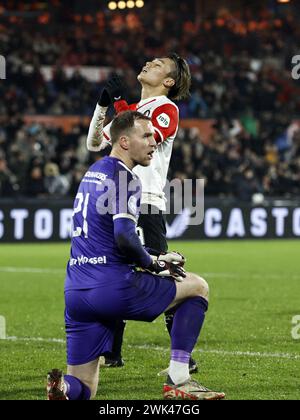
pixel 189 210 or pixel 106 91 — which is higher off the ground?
pixel 106 91

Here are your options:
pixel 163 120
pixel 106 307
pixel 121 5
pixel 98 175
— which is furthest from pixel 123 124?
pixel 121 5

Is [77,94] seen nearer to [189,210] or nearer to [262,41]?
[189,210]

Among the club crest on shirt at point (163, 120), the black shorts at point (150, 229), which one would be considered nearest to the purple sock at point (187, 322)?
the black shorts at point (150, 229)

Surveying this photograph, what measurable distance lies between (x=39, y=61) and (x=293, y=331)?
768 inches

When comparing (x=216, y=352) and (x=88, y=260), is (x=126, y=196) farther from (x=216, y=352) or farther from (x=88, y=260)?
(x=216, y=352)

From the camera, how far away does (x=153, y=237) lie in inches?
307

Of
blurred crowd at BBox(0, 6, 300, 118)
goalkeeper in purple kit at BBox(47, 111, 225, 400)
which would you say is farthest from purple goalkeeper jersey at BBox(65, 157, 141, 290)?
blurred crowd at BBox(0, 6, 300, 118)

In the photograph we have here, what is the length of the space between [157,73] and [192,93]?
801 inches

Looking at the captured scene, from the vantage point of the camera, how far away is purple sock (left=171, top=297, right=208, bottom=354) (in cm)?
642

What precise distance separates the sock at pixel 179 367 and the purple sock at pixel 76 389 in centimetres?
64

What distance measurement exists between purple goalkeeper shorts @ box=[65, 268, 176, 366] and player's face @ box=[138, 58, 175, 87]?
220cm

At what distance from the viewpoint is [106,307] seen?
19.7 ft

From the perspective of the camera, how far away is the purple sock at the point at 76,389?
5.97 metres
